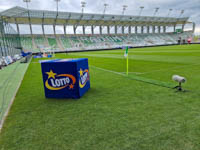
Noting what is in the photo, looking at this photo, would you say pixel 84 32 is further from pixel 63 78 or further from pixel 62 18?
pixel 63 78

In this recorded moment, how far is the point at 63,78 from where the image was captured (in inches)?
174

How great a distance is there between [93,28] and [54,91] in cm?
6220

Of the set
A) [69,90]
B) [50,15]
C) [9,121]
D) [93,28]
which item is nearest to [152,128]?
[69,90]

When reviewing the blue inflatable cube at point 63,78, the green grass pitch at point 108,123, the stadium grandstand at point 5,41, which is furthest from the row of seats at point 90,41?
the green grass pitch at point 108,123

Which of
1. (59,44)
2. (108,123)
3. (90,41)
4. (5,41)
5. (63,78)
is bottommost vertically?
(108,123)

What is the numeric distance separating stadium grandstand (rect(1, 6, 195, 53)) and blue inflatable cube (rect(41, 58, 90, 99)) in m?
36.5

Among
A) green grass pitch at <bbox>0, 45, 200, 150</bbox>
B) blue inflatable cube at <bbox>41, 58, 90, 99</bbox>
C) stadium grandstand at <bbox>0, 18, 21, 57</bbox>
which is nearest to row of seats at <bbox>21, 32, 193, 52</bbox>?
stadium grandstand at <bbox>0, 18, 21, 57</bbox>

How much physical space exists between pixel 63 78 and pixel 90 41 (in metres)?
57.0

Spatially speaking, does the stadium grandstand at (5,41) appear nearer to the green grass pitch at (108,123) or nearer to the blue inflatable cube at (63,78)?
the blue inflatable cube at (63,78)

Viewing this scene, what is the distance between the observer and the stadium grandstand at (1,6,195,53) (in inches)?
1843

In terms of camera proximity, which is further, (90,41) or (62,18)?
(90,41)

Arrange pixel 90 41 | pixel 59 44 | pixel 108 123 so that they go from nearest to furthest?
pixel 108 123
pixel 59 44
pixel 90 41

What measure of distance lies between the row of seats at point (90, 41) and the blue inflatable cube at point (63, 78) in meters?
40.5

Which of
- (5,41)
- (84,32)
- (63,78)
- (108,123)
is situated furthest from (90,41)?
(108,123)
